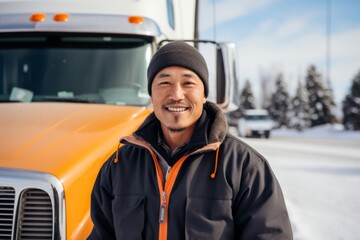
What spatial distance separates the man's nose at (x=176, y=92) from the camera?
5.71ft

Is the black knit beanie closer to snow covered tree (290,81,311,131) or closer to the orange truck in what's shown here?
the orange truck

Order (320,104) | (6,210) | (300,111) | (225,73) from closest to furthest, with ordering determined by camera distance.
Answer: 1. (6,210)
2. (225,73)
3. (320,104)
4. (300,111)

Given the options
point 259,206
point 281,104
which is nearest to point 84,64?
point 259,206

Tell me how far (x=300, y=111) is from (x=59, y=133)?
1507 inches

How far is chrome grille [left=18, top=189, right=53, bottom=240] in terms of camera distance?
195 cm

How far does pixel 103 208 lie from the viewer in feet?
5.92

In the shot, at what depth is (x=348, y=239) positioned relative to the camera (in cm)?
436

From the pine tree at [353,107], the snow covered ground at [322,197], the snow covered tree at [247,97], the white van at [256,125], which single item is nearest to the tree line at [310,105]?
the pine tree at [353,107]

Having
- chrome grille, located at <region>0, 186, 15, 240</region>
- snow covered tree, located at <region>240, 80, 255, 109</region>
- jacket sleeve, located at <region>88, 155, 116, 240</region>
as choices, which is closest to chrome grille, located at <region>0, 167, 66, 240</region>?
chrome grille, located at <region>0, 186, 15, 240</region>

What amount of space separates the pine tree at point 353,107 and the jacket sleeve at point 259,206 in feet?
103

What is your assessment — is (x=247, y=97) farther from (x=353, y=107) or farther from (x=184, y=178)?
(x=184, y=178)

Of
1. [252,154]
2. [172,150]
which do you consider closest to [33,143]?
[172,150]

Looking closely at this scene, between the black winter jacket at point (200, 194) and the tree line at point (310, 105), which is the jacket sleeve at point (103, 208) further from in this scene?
the tree line at point (310, 105)

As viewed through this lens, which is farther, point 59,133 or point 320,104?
point 320,104
